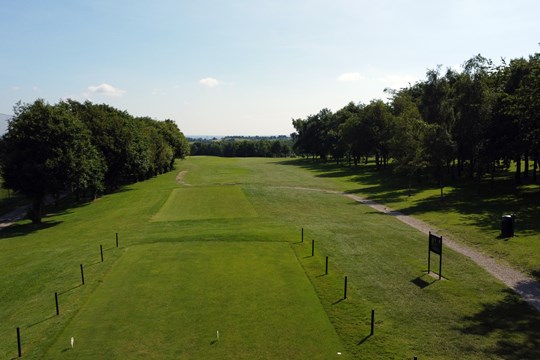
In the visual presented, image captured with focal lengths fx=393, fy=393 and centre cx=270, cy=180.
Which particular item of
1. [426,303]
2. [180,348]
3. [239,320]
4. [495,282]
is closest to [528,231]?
[495,282]

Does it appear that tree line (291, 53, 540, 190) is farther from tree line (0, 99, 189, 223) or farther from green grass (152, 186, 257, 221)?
tree line (0, 99, 189, 223)

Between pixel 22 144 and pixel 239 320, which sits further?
pixel 22 144

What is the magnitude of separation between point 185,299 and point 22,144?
123ft

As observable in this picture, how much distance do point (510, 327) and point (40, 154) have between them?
4665 centimetres

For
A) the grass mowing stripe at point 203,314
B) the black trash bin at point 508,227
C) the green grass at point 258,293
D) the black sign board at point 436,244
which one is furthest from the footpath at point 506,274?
the grass mowing stripe at point 203,314

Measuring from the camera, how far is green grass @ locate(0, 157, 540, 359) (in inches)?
551

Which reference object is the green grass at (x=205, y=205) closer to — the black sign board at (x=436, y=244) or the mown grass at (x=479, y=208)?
the mown grass at (x=479, y=208)

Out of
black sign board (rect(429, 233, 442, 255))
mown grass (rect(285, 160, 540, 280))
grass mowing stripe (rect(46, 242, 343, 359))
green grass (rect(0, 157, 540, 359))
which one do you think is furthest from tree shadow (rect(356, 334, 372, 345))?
mown grass (rect(285, 160, 540, 280))

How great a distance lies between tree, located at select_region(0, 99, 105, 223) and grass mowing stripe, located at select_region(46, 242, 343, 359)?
26.2 meters

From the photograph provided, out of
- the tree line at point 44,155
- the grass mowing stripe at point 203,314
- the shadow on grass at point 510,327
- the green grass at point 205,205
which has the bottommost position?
the shadow on grass at point 510,327

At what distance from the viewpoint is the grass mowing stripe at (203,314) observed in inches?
528

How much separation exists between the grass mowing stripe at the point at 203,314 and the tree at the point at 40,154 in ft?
86.0

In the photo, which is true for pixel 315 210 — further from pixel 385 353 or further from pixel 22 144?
pixel 22 144

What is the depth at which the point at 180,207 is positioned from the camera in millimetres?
47469
